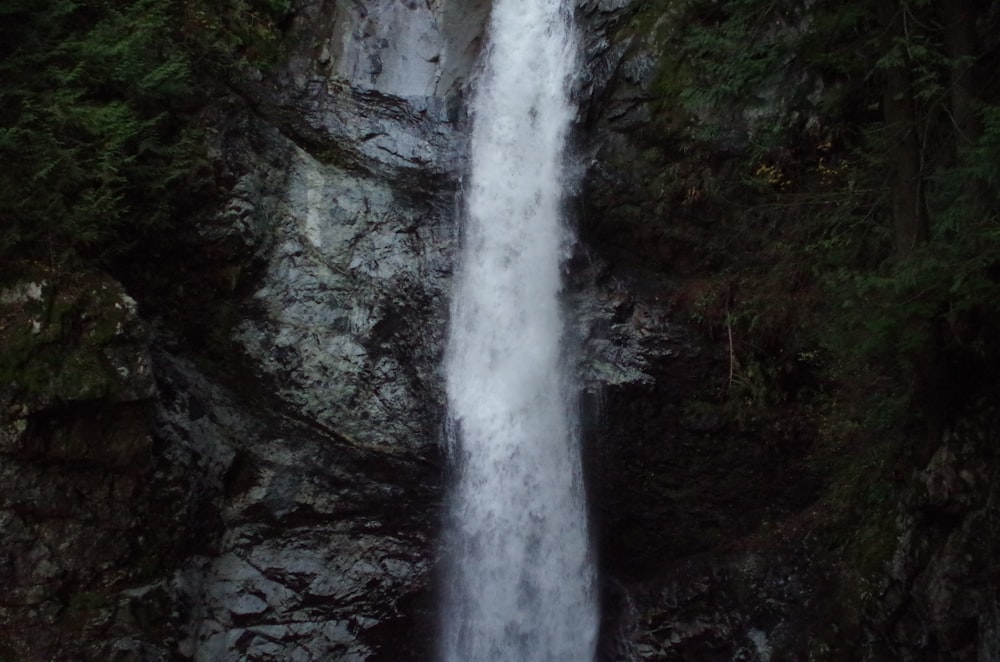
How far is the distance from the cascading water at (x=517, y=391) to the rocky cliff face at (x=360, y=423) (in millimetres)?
Result: 329

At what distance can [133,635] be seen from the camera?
23.1ft

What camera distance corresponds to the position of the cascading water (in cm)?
915

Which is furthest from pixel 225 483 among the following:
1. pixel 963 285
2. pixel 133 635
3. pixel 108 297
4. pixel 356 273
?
pixel 963 285

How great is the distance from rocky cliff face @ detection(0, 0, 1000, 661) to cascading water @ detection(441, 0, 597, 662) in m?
0.33

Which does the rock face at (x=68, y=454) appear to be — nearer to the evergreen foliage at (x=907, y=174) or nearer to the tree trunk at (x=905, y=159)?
the evergreen foliage at (x=907, y=174)

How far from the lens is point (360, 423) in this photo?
912cm

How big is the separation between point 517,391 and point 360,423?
2131 millimetres

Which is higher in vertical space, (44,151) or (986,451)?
(44,151)

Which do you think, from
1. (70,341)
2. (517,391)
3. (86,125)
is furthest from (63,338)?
(517,391)

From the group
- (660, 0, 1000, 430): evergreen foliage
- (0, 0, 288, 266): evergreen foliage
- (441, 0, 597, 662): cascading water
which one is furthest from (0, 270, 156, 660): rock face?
(660, 0, 1000, 430): evergreen foliage

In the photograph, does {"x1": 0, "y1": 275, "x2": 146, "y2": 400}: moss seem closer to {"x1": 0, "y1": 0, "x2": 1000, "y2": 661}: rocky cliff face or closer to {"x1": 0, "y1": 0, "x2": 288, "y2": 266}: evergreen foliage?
{"x1": 0, "y1": 0, "x2": 1000, "y2": 661}: rocky cliff face

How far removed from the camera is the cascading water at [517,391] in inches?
360

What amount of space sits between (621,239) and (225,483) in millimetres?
5811

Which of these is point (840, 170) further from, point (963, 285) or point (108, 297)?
point (108, 297)
